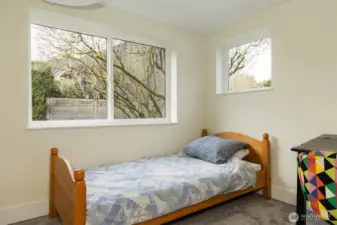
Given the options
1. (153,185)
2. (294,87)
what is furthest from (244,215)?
(294,87)

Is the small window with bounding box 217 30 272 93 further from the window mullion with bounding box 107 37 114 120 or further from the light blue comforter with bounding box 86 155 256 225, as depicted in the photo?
the window mullion with bounding box 107 37 114 120

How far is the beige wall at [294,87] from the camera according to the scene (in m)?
2.17

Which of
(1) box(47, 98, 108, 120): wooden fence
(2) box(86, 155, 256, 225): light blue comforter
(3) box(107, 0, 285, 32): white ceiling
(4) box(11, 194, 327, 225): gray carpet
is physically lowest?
(4) box(11, 194, 327, 225): gray carpet

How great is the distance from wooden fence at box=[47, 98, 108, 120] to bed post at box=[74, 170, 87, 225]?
1261 mm

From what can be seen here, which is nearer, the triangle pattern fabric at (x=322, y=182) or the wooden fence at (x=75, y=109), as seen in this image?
the triangle pattern fabric at (x=322, y=182)

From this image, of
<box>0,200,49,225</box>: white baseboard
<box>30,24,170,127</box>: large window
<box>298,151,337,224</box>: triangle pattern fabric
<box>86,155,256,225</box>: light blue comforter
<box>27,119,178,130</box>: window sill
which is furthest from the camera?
<box>30,24,170,127</box>: large window

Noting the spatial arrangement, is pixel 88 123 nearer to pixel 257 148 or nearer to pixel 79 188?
pixel 79 188

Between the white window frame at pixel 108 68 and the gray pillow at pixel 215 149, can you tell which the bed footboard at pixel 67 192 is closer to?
the white window frame at pixel 108 68

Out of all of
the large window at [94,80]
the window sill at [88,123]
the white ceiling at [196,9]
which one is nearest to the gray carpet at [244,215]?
the window sill at [88,123]

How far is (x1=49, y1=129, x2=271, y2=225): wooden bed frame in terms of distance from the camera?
54.9 inches

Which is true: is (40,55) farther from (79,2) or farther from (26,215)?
(26,215)

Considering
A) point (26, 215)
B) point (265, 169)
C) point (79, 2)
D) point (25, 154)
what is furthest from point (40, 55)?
point (265, 169)

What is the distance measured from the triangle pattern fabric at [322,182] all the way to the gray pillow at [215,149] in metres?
1.32

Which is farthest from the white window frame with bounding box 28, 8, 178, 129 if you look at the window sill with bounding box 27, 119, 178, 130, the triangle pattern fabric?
the triangle pattern fabric
